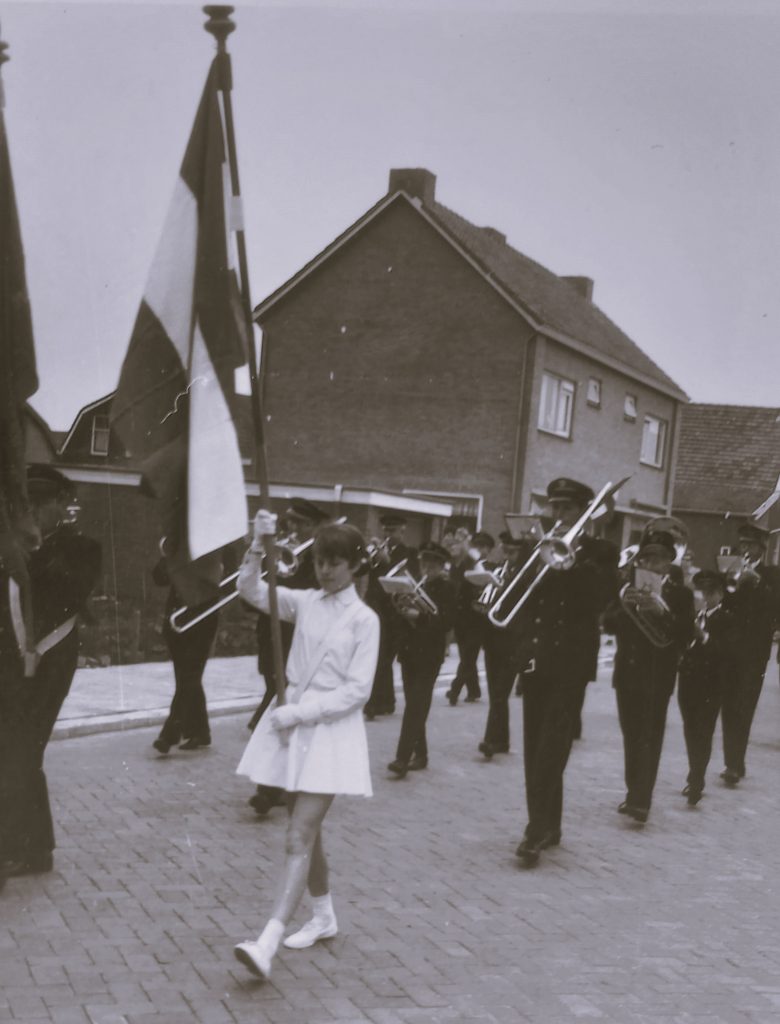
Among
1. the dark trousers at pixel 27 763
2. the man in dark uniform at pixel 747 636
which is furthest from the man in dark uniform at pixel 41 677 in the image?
the man in dark uniform at pixel 747 636

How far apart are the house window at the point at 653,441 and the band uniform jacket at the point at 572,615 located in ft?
93.8

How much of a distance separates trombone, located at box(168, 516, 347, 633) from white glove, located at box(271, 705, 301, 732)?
251 centimetres

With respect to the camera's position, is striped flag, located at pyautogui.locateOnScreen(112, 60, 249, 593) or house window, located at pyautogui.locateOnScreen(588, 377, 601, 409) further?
house window, located at pyautogui.locateOnScreen(588, 377, 601, 409)

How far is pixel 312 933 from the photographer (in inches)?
231

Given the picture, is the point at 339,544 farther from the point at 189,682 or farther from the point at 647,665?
the point at 189,682

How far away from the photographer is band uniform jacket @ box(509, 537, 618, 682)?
7.97 meters

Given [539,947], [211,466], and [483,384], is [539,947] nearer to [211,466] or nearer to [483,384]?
[211,466]

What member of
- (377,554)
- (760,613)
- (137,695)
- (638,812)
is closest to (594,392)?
(137,695)

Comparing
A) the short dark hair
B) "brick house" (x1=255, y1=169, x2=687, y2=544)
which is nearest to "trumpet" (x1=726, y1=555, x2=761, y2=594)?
the short dark hair

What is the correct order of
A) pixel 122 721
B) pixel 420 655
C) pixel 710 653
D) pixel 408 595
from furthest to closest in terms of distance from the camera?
pixel 122 721
pixel 408 595
pixel 420 655
pixel 710 653

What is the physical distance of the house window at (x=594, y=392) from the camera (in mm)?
32812

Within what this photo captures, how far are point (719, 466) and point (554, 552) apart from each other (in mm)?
37211

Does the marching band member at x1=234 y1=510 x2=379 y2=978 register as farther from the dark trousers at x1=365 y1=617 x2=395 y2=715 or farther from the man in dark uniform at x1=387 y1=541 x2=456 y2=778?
the dark trousers at x1=365 y1=617 x2=395 y2=715

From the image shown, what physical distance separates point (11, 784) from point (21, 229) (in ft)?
8.29
